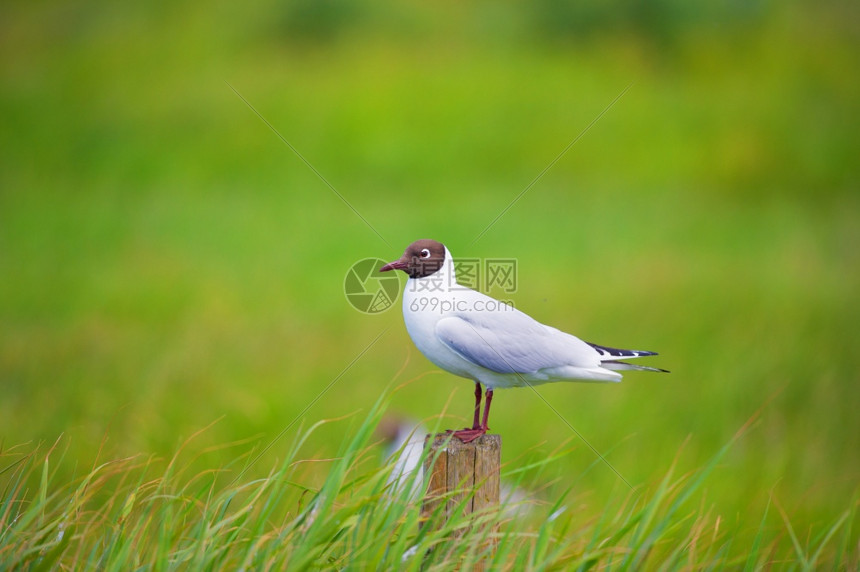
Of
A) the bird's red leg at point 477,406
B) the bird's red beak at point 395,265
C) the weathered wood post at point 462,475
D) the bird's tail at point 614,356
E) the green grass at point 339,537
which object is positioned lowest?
the green grass at point 339,537

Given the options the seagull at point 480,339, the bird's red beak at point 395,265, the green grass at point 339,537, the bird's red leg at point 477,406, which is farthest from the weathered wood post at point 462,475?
the bird's red beak at point 395,265

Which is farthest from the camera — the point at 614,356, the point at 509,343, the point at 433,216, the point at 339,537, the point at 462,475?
the point at 433,216

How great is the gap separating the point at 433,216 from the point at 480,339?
14671mm

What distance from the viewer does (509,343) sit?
14.3 ft

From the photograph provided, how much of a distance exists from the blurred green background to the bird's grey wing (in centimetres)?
54

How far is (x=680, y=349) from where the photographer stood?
39.5 feet

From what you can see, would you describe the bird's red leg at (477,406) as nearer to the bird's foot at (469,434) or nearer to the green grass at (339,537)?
the bird's foot at (469,434)

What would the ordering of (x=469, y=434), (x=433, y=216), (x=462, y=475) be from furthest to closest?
(x=433, y=216) < (x=469, y=434) < (x=462, y=475)

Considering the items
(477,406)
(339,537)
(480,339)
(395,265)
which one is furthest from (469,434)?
(395,265)

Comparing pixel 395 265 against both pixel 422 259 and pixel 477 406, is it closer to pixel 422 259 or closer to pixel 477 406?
pixel 422 259

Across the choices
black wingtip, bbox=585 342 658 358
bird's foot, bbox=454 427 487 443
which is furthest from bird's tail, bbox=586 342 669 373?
bird's foot, bbox=454 427 487 443

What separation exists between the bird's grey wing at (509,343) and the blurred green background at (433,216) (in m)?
0.54

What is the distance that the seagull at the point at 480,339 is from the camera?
Answer: 14.0 ft

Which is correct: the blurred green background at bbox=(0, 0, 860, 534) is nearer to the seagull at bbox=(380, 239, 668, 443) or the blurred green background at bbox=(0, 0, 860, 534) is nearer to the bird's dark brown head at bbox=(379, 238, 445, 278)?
the seagull at bbox=(380, 239, 668, 443)
